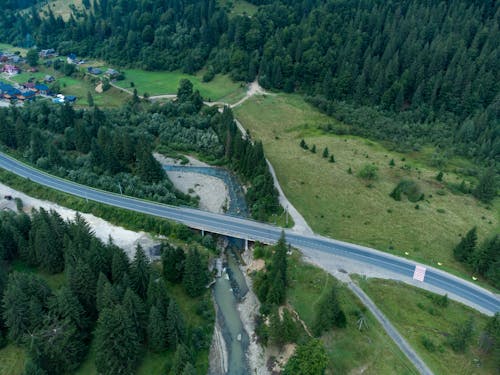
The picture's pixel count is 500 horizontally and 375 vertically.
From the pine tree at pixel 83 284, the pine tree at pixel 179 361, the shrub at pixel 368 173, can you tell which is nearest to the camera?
the pine tree at pixel 179 361

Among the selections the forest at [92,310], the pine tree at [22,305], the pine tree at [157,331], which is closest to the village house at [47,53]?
the forest at [92,310]

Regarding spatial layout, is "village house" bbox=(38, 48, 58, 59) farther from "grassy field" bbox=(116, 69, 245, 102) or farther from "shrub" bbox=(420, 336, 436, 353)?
"shrub" bbox=(420, 336, 436, 353)

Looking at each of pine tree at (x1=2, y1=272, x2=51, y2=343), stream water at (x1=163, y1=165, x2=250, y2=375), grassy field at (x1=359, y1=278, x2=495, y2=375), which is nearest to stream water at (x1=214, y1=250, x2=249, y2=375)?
stream water at (x1=163, y1=165, x2=250, y2=375)

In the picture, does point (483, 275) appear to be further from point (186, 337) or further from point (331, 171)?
point (186, 337)

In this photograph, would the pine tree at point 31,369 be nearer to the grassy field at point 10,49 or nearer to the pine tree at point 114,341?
the pine tree at point 114,341

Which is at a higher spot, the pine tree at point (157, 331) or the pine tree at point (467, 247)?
the pine tree at point (467, 247)
